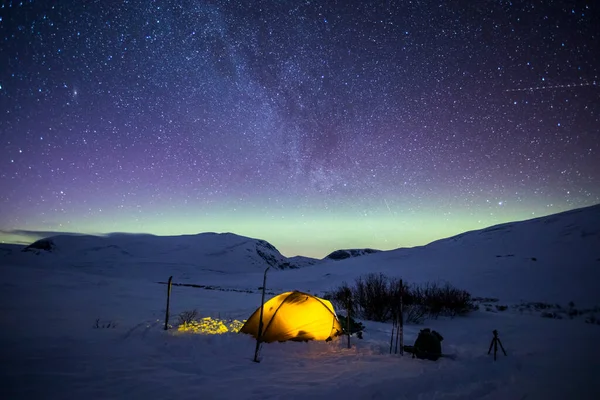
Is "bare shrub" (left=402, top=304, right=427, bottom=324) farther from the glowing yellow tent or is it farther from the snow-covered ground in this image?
the glowing yellow tent

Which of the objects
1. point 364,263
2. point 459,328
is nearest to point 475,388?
point 459,328

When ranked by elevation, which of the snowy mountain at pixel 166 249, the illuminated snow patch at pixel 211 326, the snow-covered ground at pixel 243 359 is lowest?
the snowy mountain at pixel 166 249

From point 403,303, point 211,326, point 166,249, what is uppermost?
point 403,303

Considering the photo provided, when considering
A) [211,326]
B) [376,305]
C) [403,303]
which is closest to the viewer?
[211,326]

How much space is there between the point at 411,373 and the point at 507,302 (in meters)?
20.3

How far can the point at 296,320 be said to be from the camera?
9531 mm

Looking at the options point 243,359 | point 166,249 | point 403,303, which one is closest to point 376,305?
point 403,303

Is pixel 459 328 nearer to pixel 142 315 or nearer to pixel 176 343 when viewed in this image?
pixel 176 343

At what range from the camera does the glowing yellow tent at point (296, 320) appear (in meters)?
9.29

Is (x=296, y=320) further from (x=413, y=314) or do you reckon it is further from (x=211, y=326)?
(x=413, y=314)

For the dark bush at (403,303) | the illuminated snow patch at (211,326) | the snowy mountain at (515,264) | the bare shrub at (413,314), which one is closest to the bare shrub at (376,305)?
the dark bush at (403,303)

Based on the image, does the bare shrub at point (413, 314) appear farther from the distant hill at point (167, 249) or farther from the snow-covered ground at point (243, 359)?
the distant hill at point (167, 249)

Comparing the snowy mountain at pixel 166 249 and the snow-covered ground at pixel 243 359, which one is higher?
the snow-covered ground at pixel 243 359

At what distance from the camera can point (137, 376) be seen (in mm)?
5816
